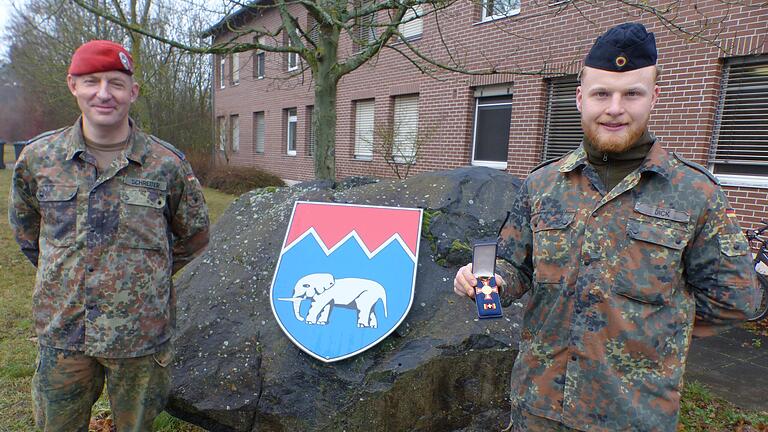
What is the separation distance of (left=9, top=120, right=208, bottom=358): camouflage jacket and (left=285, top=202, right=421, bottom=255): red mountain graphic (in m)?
1.20

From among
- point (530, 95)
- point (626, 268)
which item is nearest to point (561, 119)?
point (530, 95)

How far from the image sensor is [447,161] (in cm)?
970

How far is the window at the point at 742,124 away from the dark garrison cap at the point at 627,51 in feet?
17.3

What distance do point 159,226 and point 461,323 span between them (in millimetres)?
1670

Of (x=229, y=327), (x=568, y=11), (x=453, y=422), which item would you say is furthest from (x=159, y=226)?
(x=568, y=11)

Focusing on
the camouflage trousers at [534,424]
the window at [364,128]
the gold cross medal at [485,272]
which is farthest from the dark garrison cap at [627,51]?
the window at [364,128]

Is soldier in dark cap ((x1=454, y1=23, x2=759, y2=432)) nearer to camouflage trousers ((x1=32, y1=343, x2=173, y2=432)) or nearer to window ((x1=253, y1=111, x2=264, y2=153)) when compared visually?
camouflage trousers ((x1=32, y1=343, x2=173, y2=432))

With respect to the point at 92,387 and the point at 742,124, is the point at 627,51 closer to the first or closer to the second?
the point at 92,387

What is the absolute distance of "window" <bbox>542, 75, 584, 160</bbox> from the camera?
7.58 m

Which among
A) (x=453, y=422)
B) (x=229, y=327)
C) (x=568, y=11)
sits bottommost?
(x=453, y=422)

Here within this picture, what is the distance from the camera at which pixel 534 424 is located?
1721mm

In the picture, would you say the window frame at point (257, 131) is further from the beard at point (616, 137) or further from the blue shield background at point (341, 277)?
the beard at point (616, 137)

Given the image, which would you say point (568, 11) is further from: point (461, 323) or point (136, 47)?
point (136, 47)

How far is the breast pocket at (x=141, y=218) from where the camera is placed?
212 cm
